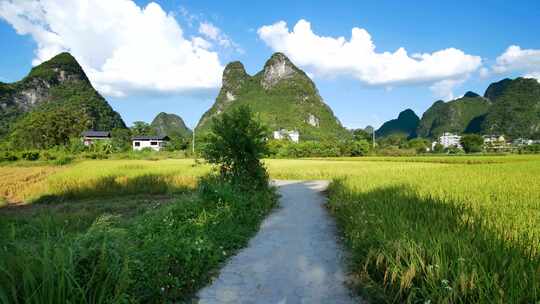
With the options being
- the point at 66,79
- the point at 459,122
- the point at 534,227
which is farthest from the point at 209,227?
the point at 459,122

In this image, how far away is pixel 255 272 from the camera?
3996mm

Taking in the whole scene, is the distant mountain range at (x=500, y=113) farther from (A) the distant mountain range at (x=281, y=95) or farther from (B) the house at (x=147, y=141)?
(B) the house at (x=147, y=141)

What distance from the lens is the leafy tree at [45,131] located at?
53406 millimetres

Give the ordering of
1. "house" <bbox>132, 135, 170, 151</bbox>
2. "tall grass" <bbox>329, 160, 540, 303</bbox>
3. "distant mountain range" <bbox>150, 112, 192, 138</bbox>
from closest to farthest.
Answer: "tall grass" <bbox>329, 160, 540, 303</bbox>
"house" <bbox>132, 135, 170, 151</bbox>
"distant mountain range" <bbox>150, 112, 192, 138</bbox>

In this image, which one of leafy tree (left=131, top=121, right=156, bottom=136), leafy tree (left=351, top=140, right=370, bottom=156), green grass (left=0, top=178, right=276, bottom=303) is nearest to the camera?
green grass (left=0, top=178, right=276, bottom=303)

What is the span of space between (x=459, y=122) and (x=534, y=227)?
153 meters

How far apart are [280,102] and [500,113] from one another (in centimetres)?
8193

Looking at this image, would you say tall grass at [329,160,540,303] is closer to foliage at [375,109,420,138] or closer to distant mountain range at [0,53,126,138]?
distant mountain range at [0,53,126,138]

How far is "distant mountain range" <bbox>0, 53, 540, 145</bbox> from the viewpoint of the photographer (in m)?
94.5

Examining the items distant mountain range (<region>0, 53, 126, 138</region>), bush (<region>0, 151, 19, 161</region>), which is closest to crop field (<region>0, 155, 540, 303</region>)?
bush (<region>0, 151, 19, 161</region>)

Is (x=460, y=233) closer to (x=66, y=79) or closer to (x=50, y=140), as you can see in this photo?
(x=50, y=140)

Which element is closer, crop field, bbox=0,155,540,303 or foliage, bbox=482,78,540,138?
crop field, bbox=0,155,540,303

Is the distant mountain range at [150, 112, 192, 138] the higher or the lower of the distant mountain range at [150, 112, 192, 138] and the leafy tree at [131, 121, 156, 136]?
the higher

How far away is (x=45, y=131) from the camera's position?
55156 millimetres
